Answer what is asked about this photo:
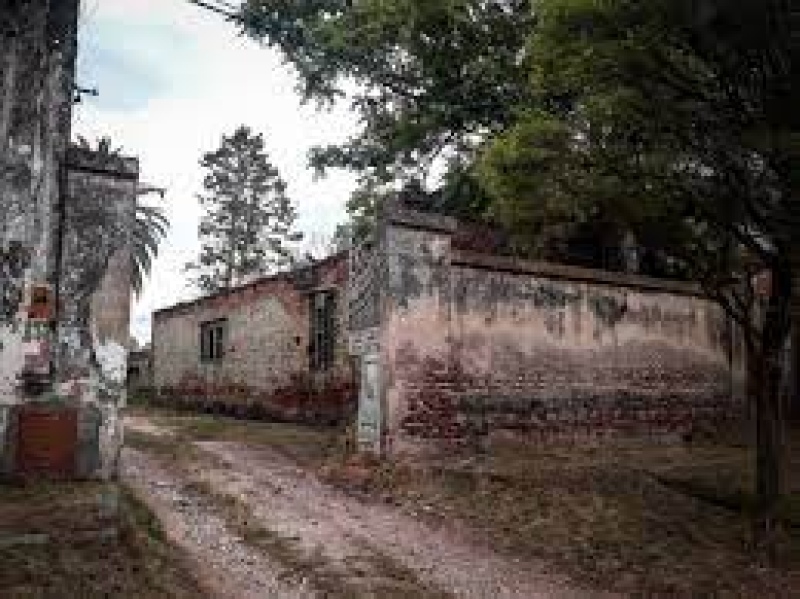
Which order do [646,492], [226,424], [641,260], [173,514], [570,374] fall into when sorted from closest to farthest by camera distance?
[173,514], [646,492], [570,374], [226,424], [641,260]

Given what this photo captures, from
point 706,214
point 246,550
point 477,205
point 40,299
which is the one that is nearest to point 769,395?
point 706,214

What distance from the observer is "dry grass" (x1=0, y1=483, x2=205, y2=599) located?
564 centimetres

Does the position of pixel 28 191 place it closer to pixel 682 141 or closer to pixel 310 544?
pixel 310 544

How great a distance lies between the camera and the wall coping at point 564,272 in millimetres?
11273

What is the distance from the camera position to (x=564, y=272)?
40.3ft

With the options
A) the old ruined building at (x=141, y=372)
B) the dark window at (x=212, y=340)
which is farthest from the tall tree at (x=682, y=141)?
the old ruined building at (x=141, y=372)

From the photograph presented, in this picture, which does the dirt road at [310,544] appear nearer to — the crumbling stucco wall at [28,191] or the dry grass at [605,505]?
the dry grass at [605,505]

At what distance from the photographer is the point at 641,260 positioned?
17.8 meters

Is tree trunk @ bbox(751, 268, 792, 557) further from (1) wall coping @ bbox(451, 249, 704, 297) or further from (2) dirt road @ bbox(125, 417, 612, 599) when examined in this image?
(1) wall coping @ bbox(451, 249, 704, 297)

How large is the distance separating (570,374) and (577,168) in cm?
401

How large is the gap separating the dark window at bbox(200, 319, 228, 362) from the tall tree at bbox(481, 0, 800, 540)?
1042 cm

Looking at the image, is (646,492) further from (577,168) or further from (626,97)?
(626,97)

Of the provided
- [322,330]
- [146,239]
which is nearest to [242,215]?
[146,239]

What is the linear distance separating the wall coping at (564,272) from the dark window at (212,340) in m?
8.14
